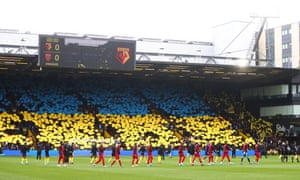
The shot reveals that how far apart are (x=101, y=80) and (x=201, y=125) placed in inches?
516

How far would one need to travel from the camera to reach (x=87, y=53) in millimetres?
52438

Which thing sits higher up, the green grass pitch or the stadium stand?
the stadium stand

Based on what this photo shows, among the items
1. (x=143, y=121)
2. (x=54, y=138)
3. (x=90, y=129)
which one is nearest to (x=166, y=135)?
(x=143, y=121)

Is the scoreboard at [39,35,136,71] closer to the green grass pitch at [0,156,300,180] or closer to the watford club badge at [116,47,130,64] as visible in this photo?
the watford club badge at [116,47,130,64]

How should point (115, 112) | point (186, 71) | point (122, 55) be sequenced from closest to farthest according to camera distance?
1. point (122, 55)
2. point (186, 71)
3. point (115, 112)

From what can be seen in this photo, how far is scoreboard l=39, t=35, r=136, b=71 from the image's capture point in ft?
167

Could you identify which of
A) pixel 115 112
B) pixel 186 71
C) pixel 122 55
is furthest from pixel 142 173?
pixel 115 112

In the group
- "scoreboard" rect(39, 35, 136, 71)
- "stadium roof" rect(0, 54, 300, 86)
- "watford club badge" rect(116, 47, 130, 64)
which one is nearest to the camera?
"scoreboard" rect(39, 35, 136, 71)

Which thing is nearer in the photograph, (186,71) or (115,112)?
(186,71)

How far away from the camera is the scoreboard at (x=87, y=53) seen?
5081 centimetres

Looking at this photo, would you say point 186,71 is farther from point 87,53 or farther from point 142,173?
point 142,173

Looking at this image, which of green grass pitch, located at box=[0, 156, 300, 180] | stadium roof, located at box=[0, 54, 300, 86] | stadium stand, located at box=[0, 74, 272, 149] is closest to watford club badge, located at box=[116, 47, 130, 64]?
stadium roof, located at box=[0, 54, 300, 86]

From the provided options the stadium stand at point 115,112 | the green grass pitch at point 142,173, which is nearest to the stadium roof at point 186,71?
the stadium stand at point 115,112

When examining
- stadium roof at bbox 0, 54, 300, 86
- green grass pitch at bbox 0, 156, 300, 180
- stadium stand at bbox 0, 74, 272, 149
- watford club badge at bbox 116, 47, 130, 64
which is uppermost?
watford club badge at bbox 116, 47, 130, 64
